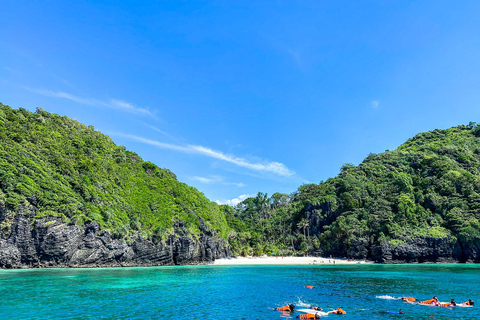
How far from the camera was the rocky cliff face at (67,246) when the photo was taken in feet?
142

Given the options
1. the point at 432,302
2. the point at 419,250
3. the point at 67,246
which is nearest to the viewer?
the point at 432,302

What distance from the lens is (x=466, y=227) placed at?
72.3 metres

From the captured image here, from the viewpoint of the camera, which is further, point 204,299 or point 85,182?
point 85,182

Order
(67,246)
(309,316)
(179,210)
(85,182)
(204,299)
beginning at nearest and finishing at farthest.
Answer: (309,316) → (204,299) → (67,246) → (85,182) → (179,210)

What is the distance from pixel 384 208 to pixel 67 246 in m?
84.7

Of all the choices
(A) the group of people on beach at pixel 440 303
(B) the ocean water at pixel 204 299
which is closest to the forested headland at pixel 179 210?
(B) the ocean water at pixel 204 299

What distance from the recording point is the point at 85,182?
6209 centimetres

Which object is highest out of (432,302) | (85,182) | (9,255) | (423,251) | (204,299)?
(85,182)

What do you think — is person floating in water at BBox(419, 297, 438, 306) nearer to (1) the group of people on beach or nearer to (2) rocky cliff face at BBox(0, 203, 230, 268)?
(1) the group of people on beach

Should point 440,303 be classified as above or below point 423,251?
above

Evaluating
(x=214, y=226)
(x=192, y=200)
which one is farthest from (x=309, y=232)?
(x=192, y=200)

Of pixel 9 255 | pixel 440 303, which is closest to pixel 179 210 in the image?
pixel 9 255

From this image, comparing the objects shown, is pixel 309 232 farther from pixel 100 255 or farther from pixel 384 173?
pixel 100 255

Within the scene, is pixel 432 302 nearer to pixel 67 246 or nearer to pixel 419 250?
pixel 67 246
